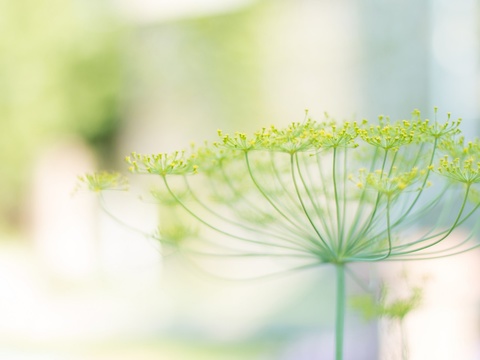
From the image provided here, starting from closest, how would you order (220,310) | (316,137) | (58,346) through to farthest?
1. (316,137)
2. (58,346)
3. (220,310)

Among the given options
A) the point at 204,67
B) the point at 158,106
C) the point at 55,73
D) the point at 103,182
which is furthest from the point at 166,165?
the point at 55,73

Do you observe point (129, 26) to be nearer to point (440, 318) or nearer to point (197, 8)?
point (197, 8)

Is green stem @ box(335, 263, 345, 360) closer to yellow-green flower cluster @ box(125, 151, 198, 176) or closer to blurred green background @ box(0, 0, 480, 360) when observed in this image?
yellow-green flower cluster @ box(125, 151, 198, 176)

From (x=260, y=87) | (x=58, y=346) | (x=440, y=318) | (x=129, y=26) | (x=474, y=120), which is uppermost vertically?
(x=129, y=26)

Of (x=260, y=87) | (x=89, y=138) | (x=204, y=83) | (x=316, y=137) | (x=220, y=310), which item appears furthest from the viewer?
(x=89, y=138)

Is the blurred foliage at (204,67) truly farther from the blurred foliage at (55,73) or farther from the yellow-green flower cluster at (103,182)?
the yellow-green flower cluster at (103,182)

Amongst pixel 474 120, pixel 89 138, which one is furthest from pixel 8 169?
pixel 474 120
